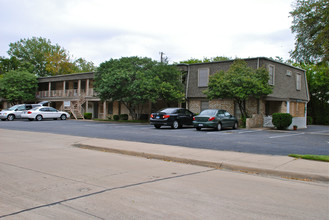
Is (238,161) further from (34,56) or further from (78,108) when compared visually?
(34,56)

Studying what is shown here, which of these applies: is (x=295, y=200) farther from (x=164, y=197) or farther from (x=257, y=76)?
(x=257, y=76)

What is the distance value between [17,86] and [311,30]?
38.1 m

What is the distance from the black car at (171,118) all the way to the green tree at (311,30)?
8.71m

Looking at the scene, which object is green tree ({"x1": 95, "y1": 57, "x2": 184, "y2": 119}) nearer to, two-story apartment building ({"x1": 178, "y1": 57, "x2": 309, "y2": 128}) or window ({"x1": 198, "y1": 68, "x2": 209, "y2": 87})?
two-story apartment building ({"x1": 178, "y1": 57, "x2": 309, "y2": 128})

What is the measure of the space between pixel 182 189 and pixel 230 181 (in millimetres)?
1438

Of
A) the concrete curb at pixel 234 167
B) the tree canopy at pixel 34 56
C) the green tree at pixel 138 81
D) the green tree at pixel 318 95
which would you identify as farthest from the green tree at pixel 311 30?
the tree canopy at pixel 34 56

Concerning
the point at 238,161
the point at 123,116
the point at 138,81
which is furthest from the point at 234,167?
the point at 123,116

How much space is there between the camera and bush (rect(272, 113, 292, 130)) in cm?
2236

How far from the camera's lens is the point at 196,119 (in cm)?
2014

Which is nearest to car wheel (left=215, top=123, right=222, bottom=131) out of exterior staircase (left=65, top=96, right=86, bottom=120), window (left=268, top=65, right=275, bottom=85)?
window (left=268, top=65, right=275, bottom=85)

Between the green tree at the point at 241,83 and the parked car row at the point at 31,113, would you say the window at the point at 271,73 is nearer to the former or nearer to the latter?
the green tree at the point at 241,83

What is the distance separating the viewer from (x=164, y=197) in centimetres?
529

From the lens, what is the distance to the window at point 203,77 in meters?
28.4

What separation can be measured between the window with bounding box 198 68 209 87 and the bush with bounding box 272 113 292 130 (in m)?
7.91
